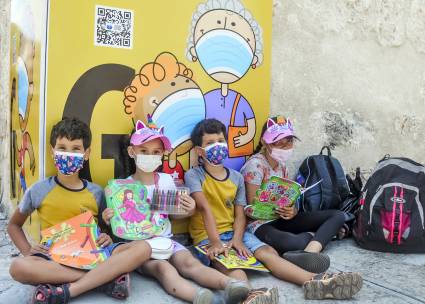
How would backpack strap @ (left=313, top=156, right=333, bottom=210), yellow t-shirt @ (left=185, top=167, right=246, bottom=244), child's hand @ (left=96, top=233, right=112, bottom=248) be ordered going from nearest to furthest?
1. child's hand @ (left=96, top=233, right=112, bottom=248)
2. yellow t-shirt @ (left=185, top=167, right=246, bottom=244)
3. backpack strap @ (left=313, top=156, right=333, bottom=210)

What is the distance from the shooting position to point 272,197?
3520mm

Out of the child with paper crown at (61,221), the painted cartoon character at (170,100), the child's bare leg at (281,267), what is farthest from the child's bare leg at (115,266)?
the painted cartoon character at (170,100)

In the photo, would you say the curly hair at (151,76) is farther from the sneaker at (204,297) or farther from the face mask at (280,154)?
the sneaker at (204,297)

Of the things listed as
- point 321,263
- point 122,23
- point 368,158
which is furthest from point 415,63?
point 122,23

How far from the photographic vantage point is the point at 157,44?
3.47 metres

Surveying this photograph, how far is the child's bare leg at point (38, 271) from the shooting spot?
98.5 inches

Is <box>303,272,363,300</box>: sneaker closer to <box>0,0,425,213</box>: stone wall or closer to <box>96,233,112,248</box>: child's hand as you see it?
<box>96,233,112,248</box>: child's hand

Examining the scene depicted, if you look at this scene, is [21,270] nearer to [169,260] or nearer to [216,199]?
[169,260]

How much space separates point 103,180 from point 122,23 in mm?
1137

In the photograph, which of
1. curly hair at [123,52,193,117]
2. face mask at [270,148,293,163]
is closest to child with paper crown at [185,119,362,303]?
face mask at [270,148,293,163]

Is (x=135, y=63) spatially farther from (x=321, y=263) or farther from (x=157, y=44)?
(x=321, y=263)

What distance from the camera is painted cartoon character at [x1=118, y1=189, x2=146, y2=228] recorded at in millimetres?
3045

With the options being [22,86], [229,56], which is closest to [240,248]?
[229,56]

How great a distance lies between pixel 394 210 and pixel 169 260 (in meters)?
1.77
